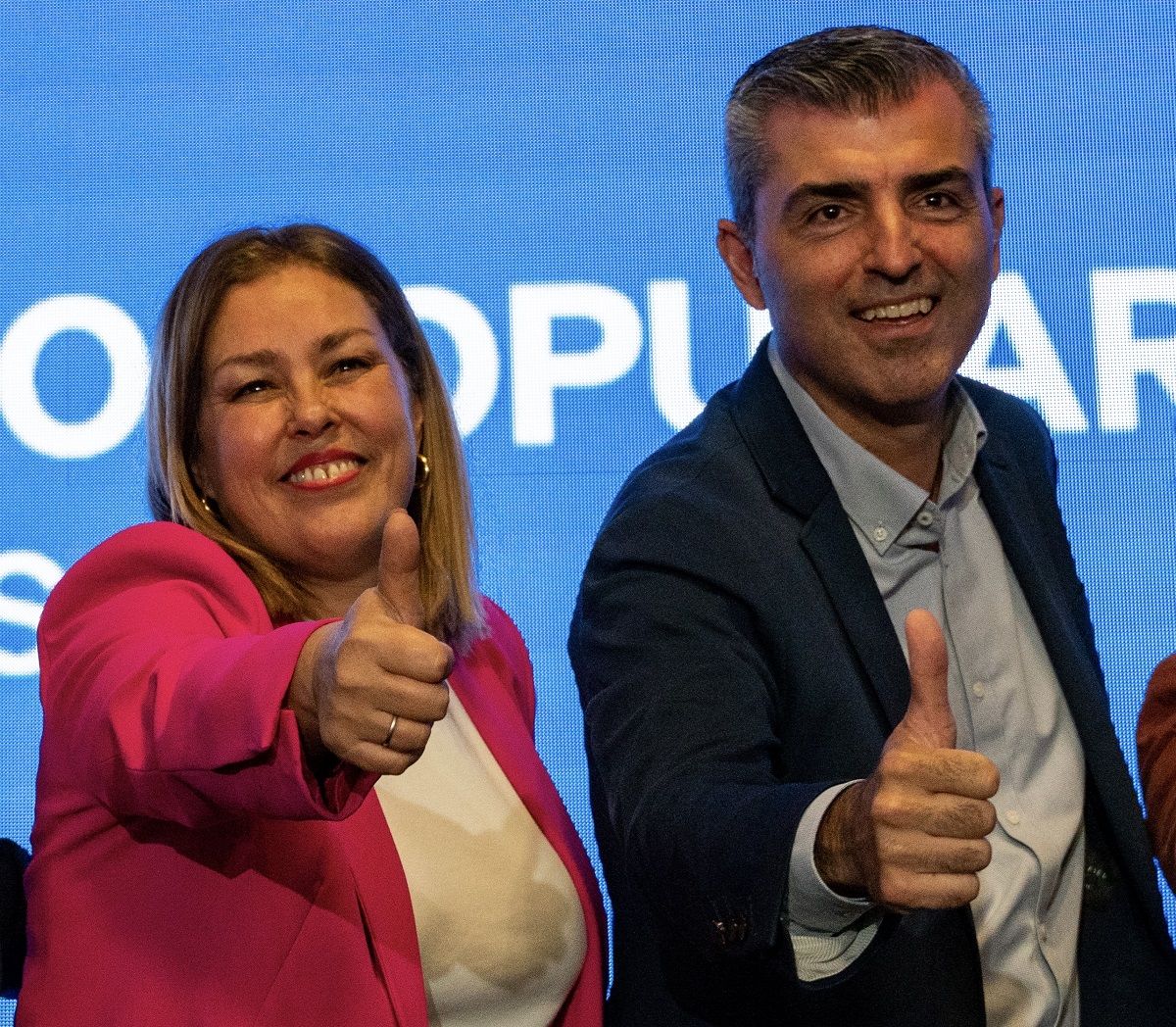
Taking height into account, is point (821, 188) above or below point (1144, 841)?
above

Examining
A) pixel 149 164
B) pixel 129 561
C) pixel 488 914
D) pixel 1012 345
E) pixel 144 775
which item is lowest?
pixel 488 914

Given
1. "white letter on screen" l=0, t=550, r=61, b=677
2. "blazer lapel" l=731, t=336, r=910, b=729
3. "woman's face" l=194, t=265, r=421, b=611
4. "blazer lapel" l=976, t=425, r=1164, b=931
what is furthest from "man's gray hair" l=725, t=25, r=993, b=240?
"white letter on screen" l=0, t=550, r=61, b=677

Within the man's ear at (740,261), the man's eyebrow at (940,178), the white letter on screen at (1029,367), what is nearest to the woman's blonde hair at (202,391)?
the man's ear at (740,261)

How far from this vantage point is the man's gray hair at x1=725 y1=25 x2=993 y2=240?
1.92m

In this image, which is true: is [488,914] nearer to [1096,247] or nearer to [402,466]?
[402,466]

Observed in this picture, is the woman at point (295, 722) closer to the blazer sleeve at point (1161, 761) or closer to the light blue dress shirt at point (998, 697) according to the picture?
the light blue dress shirt at point (998, 697)

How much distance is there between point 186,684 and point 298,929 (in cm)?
37

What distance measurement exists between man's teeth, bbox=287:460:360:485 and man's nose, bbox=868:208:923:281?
60 centimetres

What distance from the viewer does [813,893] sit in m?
1.42

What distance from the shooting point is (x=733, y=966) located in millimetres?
1534

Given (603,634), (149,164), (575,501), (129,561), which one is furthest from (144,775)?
(149,164)

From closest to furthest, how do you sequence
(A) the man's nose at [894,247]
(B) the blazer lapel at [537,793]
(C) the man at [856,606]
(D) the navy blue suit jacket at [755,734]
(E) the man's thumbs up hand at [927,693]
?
1. (E) the man's thumbs up hand at [927,693]
2. (D) the navy blue suit jacket at [755,734]
3. (C) the man at [856,606]
4. (A) the man's nose at [894,247]
5. (B) the blazer lapel at [537,793]

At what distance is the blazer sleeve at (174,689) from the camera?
1366 millimetres

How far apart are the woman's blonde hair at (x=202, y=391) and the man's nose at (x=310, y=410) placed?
115 mm
